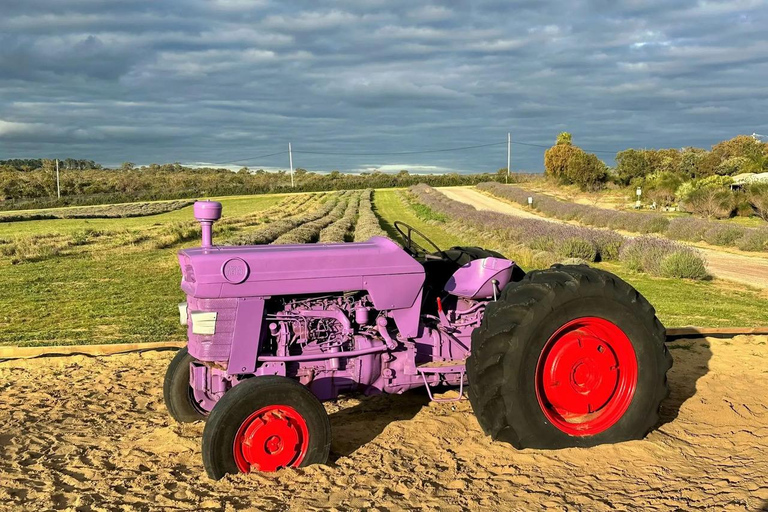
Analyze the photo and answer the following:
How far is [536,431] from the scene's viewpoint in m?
4.16

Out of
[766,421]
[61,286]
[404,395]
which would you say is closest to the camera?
[766,421]

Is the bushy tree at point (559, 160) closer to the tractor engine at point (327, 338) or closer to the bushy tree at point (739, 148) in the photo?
the bushy tree at point (739, 148)

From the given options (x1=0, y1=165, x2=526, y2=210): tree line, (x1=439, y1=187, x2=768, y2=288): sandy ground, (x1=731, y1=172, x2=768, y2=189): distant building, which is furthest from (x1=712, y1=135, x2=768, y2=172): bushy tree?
(x1=439, y1=187, x2=768, y2=288): sandy ground

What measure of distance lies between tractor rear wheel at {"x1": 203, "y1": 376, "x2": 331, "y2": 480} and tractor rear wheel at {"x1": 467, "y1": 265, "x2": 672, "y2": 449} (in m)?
1.11

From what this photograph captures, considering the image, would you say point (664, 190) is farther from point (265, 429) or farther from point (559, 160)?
point (265, 429)

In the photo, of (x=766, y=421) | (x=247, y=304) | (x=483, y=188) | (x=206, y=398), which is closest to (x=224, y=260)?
(x=247, y=304)

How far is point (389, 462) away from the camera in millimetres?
4160

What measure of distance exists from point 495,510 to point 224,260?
2.17 metres

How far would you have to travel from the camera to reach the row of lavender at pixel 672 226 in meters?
20.0

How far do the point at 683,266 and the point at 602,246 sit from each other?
12.6ft

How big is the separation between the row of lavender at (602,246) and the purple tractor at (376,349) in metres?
10.9

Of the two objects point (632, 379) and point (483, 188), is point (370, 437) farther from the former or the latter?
point (483, 188)

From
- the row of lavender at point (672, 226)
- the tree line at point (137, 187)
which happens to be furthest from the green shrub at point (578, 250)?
the tree line at point (137, 187)

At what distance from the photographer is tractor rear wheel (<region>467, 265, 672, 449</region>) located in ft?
13.5
